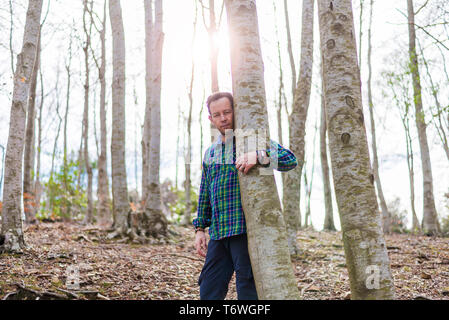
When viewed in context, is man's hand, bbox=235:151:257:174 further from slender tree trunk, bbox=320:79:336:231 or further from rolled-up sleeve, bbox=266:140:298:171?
slender tree trunk, bbox=320:79:336:231

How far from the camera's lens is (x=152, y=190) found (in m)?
7.35

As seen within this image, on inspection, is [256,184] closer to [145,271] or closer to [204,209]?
[204,209]

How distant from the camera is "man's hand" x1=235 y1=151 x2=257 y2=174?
2021mm

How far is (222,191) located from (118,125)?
579cm

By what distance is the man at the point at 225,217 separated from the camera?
224 centimetres

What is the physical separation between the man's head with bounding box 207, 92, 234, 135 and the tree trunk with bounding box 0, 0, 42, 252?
3.71 metres

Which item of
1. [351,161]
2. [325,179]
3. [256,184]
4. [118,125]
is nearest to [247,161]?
[256,184]

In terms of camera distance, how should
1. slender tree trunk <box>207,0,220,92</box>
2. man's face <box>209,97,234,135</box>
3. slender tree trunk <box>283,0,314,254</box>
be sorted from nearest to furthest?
man's face <box>209,97,234,135</box>
slender tree trunk <box>283,0,314,254</box>
slender tree trunk <box>207,0,220,92</box>

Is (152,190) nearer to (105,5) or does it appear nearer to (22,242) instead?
(22,242)

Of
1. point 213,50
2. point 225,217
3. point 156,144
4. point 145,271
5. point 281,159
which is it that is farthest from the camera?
point 213,50

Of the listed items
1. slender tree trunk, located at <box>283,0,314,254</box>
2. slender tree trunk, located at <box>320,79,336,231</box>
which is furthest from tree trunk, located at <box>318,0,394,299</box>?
slender tree trunk, located at <box>320,79,336,231</box>

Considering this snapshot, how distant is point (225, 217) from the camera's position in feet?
7.64
